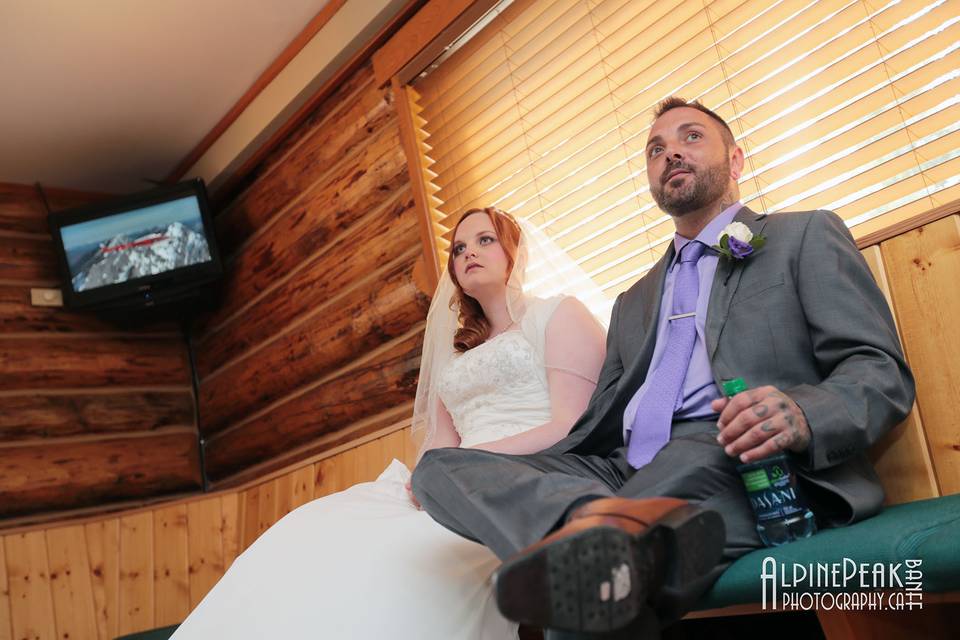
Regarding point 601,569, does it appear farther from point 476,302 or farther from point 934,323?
point 476,302

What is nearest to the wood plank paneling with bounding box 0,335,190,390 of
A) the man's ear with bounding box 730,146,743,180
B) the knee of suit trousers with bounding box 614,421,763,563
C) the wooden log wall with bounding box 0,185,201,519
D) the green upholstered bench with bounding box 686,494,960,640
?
the wooden log wall with bounding box 0,185,201,519

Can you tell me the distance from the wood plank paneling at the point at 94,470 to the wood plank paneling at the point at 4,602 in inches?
19.6

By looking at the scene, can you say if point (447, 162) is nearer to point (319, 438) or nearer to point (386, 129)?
point (386, 129)

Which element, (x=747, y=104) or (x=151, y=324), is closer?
(x=747, y=104)

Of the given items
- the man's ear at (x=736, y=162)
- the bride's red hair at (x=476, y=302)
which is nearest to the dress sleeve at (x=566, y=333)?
the bride's red hair at (x=476, y=302)

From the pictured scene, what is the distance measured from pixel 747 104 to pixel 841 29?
1.06ft

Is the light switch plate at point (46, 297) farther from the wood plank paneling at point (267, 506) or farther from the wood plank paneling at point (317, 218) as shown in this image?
the wood plank paneling at point (267, 506)

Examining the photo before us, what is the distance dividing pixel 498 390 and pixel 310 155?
2.25 meters

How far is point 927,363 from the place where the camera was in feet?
6.19

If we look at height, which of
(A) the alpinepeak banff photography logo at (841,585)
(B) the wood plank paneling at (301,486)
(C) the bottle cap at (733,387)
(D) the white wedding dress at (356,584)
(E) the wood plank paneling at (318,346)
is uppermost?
(E) the wood plank paneling at (318,346)

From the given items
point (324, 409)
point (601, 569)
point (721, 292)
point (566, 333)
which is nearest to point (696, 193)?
point (721, 292)

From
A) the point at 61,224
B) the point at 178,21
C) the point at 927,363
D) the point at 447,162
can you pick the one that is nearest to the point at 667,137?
the point at 927,363

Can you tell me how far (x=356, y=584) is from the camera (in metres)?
1.84

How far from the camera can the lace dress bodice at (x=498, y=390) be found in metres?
2.61
